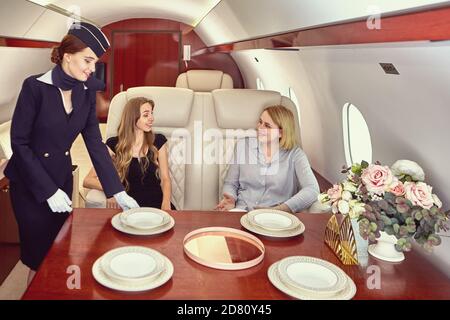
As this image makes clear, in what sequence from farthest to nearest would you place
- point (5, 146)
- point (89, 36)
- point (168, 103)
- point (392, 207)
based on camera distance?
point (5, 146) → point (168, 103) → point (89, 36) → point (392, 207)

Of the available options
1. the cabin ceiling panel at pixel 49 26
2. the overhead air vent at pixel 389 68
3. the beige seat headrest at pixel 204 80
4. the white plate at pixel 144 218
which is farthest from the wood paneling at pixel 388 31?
the beige seat headrest at pixel 204 80

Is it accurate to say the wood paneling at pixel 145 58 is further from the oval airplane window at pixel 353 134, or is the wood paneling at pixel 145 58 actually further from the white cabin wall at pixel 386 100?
the oval airplane window at pixel 353 134

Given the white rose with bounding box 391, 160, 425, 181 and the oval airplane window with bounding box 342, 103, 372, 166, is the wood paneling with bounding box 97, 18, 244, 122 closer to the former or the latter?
the oval airplane window with bounding box 342, 103, 372, 166

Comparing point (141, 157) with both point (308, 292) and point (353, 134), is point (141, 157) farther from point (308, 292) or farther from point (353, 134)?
point (308, 292)

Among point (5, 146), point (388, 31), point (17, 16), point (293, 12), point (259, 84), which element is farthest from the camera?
point (259, 84)

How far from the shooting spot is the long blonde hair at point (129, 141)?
2.86 meters

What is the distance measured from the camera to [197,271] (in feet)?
5.28

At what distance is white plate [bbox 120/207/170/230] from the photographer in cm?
193

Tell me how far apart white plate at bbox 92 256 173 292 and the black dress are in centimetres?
141

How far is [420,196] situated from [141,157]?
1780 millimetres

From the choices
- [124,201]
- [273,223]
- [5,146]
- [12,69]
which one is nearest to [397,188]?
[273,223]

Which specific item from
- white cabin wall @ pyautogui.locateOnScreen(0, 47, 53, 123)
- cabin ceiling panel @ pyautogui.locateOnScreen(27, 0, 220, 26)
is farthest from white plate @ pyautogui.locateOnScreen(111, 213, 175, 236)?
cabin ceiling panel @ pyautogui.locateOnScreen(27, 0, 220, 26)

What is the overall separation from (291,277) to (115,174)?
4.20 ft

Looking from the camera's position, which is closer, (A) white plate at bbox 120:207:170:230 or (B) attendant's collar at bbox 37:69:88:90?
(A) white plate at bbox 120:207:170:230
